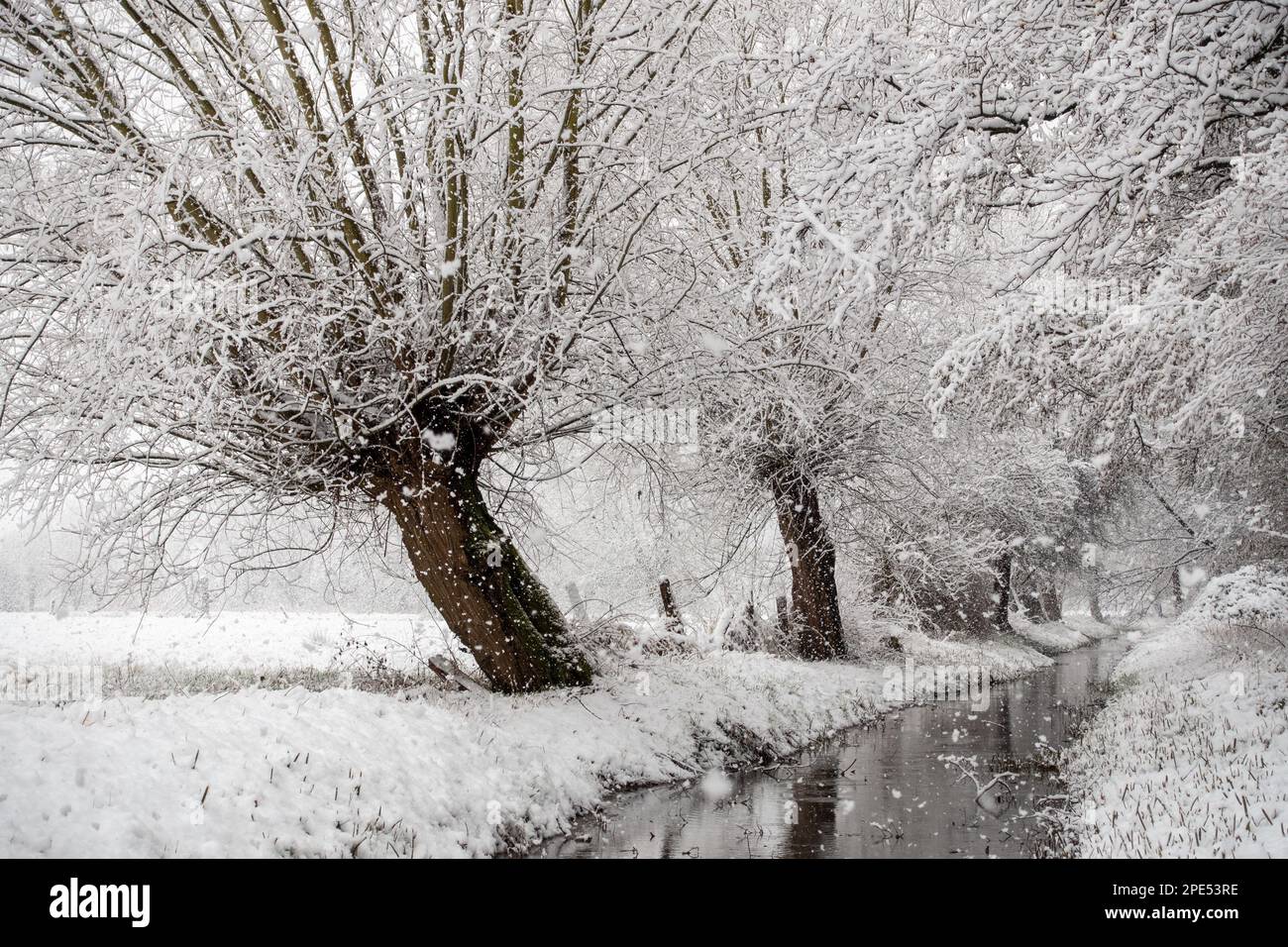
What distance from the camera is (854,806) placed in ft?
24.0

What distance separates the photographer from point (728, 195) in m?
13.2

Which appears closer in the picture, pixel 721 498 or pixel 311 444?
pixel 311 444

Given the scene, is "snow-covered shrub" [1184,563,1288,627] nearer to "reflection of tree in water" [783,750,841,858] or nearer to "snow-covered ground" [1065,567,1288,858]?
"snow-covered ground" [1065,567,1288,858]

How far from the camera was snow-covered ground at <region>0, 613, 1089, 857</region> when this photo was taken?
4.53m

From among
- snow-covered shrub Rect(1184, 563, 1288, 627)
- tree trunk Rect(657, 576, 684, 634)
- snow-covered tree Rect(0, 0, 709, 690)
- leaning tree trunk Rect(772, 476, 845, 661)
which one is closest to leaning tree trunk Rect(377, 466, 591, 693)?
snow-covered tree Rect(0, 0, 709, 690)

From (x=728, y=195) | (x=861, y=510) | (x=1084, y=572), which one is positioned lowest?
(x=1084, y=572)

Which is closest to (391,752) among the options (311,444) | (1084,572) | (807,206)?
(311,444)

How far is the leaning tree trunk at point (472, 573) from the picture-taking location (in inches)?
330

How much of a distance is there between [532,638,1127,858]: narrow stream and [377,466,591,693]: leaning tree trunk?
78.4 inches

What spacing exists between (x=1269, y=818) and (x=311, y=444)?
830 cm

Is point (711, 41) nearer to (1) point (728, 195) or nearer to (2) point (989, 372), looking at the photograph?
(1) point (728, 195)

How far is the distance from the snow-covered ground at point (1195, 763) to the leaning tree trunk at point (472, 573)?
17.9 ft

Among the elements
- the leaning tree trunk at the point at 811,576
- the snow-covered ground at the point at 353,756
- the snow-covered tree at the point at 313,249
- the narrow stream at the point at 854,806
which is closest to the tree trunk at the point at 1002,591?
the leaning tree trunk at the point at 811,576

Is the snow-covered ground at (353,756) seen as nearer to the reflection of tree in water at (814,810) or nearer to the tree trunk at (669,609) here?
the reflection of tree in water at (814,810)
